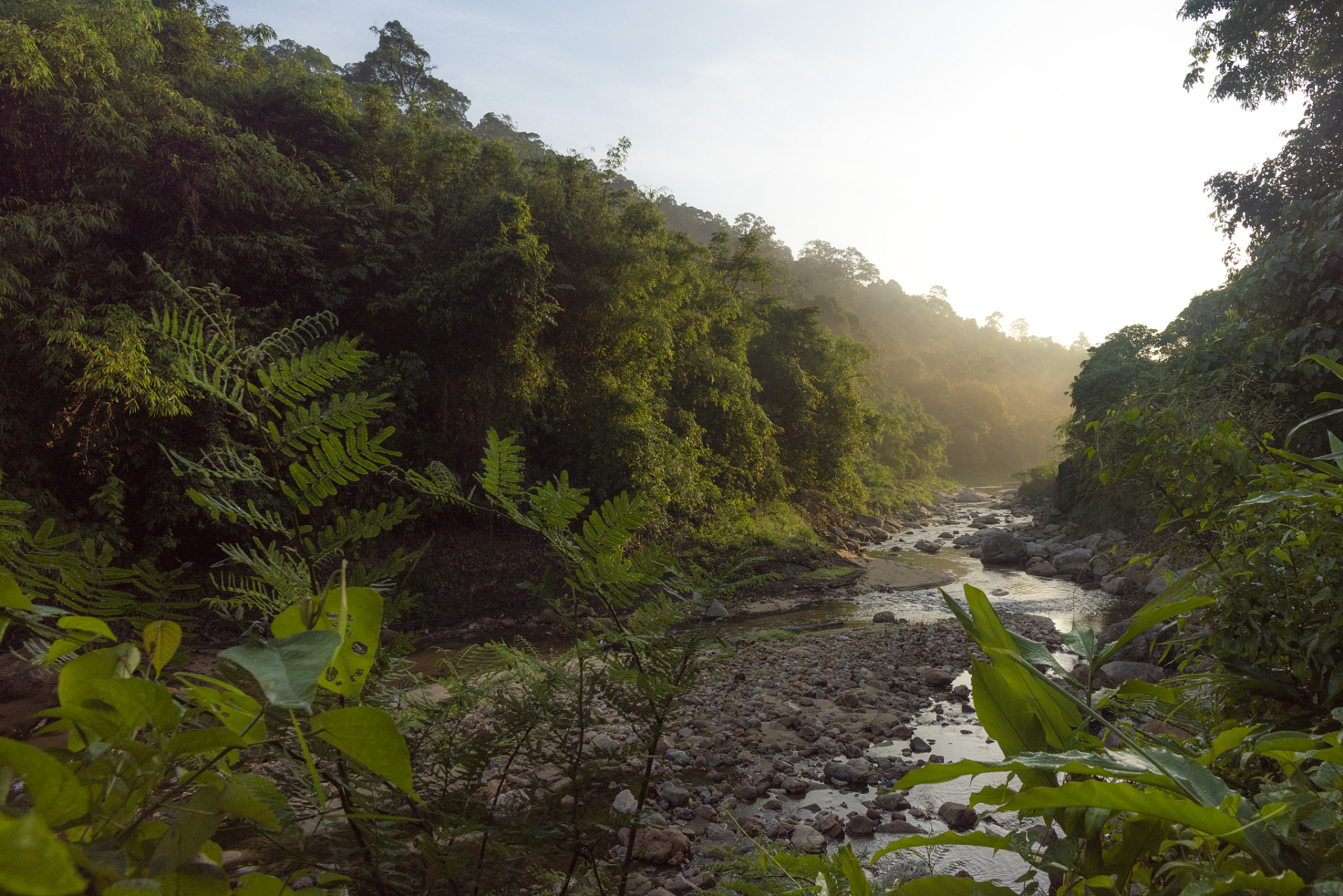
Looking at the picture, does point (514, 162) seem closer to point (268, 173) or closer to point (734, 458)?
point (268, 173)

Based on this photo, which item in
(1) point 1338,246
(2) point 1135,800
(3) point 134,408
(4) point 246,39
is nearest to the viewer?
(2) point 1135,800

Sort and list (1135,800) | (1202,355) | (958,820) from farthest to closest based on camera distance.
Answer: (1202,355)
(958,820)
(1135,800)

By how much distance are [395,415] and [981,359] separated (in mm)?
42266

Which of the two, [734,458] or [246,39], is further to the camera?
[734,458]

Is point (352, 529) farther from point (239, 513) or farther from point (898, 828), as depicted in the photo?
point (898, 828)

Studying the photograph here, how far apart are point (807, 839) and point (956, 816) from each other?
0.81 m

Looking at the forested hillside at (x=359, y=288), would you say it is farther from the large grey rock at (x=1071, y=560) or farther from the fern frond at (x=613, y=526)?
the large grey rock at (x=1071, y=560)

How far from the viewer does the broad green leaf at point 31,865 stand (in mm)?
146

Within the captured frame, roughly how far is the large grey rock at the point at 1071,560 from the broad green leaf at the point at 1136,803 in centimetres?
1197

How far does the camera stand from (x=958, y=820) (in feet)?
10.2

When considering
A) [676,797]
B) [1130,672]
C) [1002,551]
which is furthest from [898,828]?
[1002,551]

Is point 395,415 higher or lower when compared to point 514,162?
lower

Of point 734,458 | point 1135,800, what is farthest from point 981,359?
point 1135,800

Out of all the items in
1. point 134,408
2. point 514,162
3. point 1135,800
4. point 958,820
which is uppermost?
point 514,162
